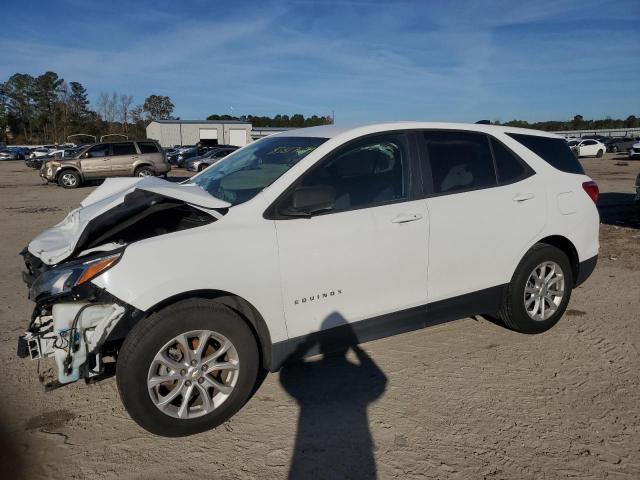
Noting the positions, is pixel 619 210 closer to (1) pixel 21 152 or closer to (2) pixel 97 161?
(2) pixel 97 161

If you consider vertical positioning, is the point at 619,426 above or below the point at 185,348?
below

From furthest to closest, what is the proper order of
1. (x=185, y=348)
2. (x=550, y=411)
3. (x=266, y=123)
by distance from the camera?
(x=266, y=123), (x=550, y=411), (x=185, y=348)

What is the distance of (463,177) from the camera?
3824 mm

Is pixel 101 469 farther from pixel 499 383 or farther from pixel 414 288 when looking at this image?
pixel 499 383

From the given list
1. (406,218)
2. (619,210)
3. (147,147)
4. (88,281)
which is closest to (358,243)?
(406,218)

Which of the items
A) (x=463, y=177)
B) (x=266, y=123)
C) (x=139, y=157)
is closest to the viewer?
(x=463, y=177)

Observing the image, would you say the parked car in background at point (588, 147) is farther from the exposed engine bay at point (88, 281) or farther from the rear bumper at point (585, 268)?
the exposed engine bay at point (88, 281)

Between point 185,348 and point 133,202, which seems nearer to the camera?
point 185,348

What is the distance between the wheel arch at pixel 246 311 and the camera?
2857 millimetres

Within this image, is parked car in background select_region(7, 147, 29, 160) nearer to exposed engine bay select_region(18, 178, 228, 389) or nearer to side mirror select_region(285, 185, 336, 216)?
exposed engine bay select_region(18, 178, 228, 389)

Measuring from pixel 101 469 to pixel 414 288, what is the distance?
2281 mm

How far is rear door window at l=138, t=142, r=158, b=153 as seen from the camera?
20.7 meters

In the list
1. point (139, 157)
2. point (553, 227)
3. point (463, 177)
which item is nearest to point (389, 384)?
point (463, 177)

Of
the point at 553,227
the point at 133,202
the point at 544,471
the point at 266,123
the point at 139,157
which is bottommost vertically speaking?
the point at 544,471
